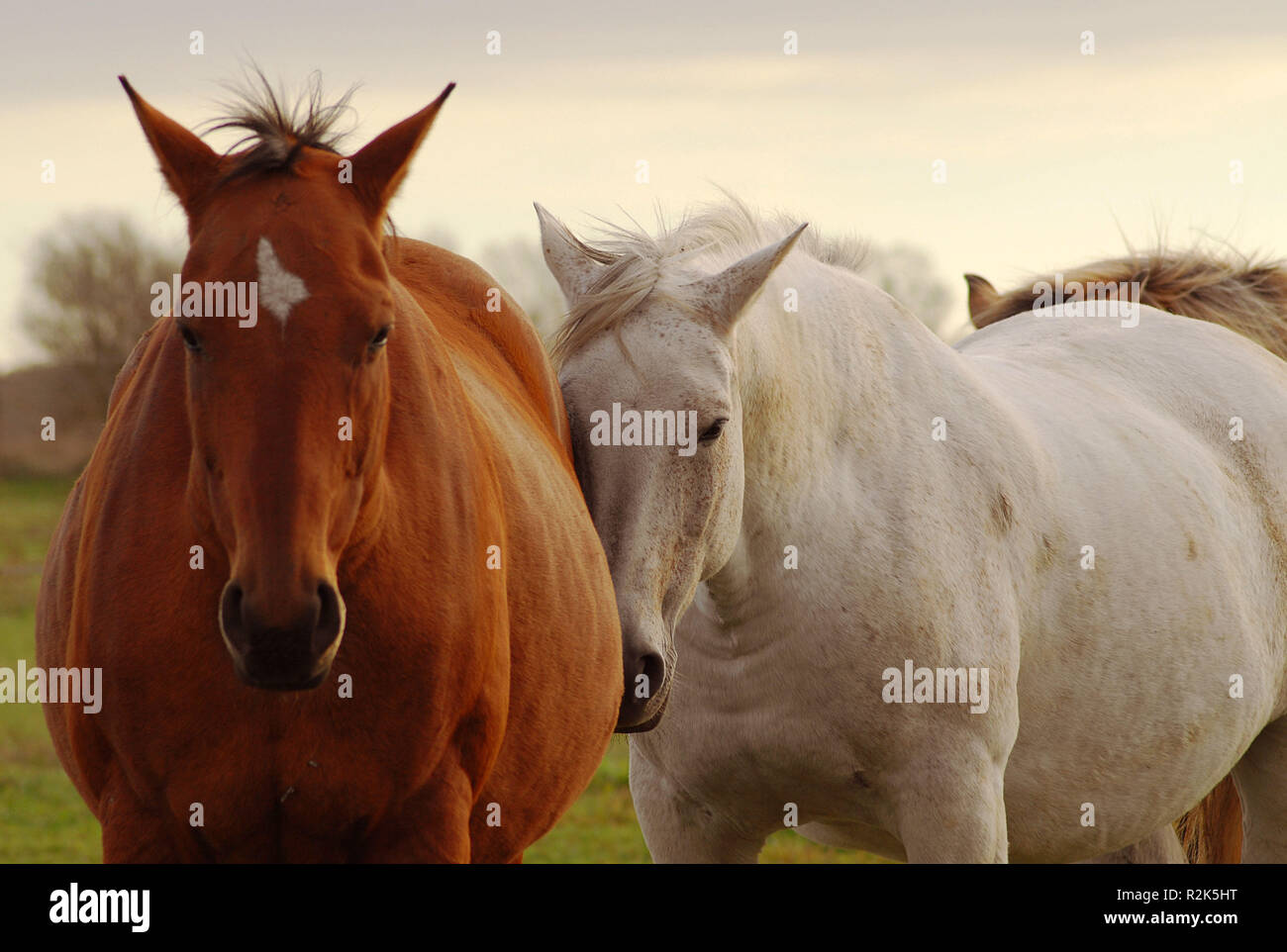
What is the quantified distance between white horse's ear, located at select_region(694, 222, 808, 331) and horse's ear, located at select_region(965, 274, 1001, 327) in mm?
2916

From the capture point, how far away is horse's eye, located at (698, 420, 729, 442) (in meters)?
3.01

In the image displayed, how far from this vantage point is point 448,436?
242 centimetres

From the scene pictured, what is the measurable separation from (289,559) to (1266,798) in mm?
4190

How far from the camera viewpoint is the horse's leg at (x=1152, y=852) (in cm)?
525

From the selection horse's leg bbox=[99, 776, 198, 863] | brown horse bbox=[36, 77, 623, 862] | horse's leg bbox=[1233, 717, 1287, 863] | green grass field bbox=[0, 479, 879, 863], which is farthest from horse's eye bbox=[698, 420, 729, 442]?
green grass field bbox=[0, 479, 879, 863]

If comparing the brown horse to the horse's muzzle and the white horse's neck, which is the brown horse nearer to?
the horse's muzzle

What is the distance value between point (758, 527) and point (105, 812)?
68.5 inches

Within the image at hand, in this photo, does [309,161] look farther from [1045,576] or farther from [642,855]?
[642,855]

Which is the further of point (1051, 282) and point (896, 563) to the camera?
point (1051, 282)

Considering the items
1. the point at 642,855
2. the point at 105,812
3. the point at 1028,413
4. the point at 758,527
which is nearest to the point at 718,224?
the point at 758,527

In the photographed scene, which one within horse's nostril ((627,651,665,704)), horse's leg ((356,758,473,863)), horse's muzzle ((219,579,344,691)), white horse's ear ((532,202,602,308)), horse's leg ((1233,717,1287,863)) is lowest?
horse's leg ((1233,717,1287,863))

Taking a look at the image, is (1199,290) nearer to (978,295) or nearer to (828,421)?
(978,295)

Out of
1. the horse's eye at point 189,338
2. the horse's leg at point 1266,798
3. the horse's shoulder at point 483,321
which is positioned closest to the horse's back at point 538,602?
the horse's shoulder at point 483,321

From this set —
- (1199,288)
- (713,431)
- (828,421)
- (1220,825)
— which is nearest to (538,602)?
(713,431)
